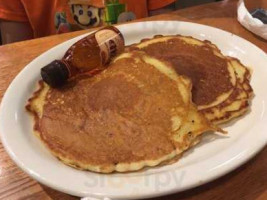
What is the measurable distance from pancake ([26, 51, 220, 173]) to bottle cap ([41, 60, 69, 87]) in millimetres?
21

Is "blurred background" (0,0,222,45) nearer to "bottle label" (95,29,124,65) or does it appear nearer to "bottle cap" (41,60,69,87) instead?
"bottle label" (95,29,124,65)

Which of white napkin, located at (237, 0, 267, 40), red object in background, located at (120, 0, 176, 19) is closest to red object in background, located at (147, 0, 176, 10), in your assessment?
red object in background, located at (120, 0, 176, 19)

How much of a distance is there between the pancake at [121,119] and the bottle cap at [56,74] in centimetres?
2

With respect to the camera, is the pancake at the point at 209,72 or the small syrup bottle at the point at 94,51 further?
the small syrup bottle at the point at 94,51

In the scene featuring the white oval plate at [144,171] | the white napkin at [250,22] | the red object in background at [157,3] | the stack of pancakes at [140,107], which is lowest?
the red object in background at [157,3]

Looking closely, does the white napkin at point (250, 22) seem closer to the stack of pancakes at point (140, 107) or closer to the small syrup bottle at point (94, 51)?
the stack of pancakes at point (140, 107)

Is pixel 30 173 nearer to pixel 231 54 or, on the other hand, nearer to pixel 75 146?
pixel 75 146

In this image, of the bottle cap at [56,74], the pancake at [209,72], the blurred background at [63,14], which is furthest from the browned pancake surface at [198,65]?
the blurred background at [63,14]

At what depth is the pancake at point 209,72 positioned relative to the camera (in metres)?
0.87

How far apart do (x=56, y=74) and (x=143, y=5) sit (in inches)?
29.4

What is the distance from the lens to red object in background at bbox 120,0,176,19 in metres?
1.53

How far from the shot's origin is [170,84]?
2.89 ft

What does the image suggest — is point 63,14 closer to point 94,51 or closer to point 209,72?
point 94,51

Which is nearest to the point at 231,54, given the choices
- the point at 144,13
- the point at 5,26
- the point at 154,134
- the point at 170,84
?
the point at 170,84
